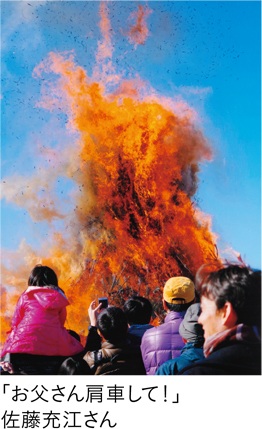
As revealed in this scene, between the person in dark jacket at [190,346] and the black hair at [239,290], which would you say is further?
the person in dark jacket at [190,346]

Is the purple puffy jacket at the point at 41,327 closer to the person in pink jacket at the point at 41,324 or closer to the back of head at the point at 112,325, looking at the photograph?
the person in pink jacket at the point at 41,324

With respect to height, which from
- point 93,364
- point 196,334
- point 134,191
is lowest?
point 93,364

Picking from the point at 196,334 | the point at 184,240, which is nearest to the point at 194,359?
the point at 196,334

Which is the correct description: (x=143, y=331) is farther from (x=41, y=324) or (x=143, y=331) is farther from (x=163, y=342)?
(x=41, y=324)

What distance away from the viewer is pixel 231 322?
1.57 metres

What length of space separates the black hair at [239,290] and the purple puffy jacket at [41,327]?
1887mm

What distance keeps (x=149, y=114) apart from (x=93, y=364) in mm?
10586

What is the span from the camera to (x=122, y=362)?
9.34 ft

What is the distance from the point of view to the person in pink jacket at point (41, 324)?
10.00ft

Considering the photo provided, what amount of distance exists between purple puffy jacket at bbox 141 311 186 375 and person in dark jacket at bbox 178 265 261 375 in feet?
4.24

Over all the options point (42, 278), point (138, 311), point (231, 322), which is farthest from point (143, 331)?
point (231, 322)

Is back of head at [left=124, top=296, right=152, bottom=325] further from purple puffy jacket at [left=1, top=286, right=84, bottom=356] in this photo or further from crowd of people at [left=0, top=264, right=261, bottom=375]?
purple puffy jacket at [left=1, top=286, right=84, bottom=356]

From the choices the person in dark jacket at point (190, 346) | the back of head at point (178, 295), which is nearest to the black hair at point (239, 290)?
the person in dark jacket at point (190, 346)

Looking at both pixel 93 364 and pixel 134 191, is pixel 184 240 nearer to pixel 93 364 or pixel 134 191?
pixel 134 191
